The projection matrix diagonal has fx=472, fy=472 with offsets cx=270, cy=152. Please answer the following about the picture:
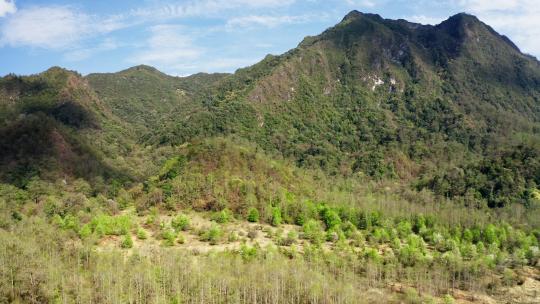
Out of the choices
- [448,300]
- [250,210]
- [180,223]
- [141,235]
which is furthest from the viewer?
[250,210]

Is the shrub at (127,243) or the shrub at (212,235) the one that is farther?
the shrub at (212,235)

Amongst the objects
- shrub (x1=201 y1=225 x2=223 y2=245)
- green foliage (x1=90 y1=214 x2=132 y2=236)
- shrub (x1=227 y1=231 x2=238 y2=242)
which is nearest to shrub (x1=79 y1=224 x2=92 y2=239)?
green foliage (x1=90 y1=214 x2=132 y2=236)

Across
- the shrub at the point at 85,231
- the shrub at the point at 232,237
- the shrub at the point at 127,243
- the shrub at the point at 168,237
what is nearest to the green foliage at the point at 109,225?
the shrub at the point at 85,231

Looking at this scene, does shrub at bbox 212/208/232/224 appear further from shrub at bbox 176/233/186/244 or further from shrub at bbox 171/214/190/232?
shrub at bbox 176/233/186/244

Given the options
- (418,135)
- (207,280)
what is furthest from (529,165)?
(207,280)

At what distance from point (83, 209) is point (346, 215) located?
59.3 m

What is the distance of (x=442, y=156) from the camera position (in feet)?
583

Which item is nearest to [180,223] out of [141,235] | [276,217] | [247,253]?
[141,235]

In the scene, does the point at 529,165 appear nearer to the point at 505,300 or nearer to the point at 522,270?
the point at 522,270

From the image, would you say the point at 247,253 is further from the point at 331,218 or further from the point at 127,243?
the point at 331,218

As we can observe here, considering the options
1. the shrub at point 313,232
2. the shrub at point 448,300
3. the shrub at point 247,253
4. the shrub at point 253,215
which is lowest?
the shrub at point 448,300

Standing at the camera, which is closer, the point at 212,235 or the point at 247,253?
the point at 247,253

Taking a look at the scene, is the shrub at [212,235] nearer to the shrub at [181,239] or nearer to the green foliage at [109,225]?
the shrub at [181,239]

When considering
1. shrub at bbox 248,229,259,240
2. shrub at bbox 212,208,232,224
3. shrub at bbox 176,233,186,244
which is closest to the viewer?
shrub at bbox 176,233,186,244
